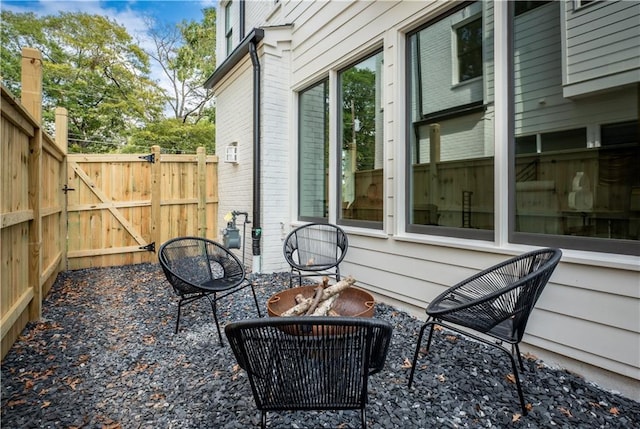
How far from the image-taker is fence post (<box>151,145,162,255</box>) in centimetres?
509

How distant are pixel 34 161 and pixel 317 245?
104 inches

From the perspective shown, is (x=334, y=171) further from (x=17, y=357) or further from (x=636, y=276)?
(x=17, y=357)

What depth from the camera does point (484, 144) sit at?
7.84 feet

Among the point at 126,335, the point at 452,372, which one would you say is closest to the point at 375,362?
the point at 452,372

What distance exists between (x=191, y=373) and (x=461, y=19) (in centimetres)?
327

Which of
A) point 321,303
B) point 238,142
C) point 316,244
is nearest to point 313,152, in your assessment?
point 316,244

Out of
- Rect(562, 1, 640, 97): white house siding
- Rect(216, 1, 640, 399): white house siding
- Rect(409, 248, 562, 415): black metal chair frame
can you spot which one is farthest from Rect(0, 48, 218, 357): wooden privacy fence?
Rect(562, 1, 640, 97): white house siding

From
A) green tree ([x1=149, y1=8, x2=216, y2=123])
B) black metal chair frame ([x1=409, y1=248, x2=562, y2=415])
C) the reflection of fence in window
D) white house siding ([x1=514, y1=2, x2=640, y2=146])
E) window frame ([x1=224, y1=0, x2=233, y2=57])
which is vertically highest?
green tree ([x1=149, y1=8, x2=216, y2=123])

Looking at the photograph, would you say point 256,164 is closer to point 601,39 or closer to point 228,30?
point 601,39

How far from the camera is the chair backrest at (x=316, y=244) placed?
11.1ft

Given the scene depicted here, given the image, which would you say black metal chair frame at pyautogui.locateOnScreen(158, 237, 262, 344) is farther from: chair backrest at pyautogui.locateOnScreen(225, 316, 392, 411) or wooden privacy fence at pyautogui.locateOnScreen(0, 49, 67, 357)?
chair backrest at pyautogui.locateOnScreen(225, 316, 392, 411)

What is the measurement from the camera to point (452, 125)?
8.66ft

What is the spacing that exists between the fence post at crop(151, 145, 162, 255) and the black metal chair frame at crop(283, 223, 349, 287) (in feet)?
9.13

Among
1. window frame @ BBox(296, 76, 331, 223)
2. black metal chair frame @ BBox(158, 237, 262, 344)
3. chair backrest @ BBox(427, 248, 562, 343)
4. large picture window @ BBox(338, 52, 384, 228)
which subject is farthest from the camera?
window frame @ BBox(296, 76, 331, 223)
